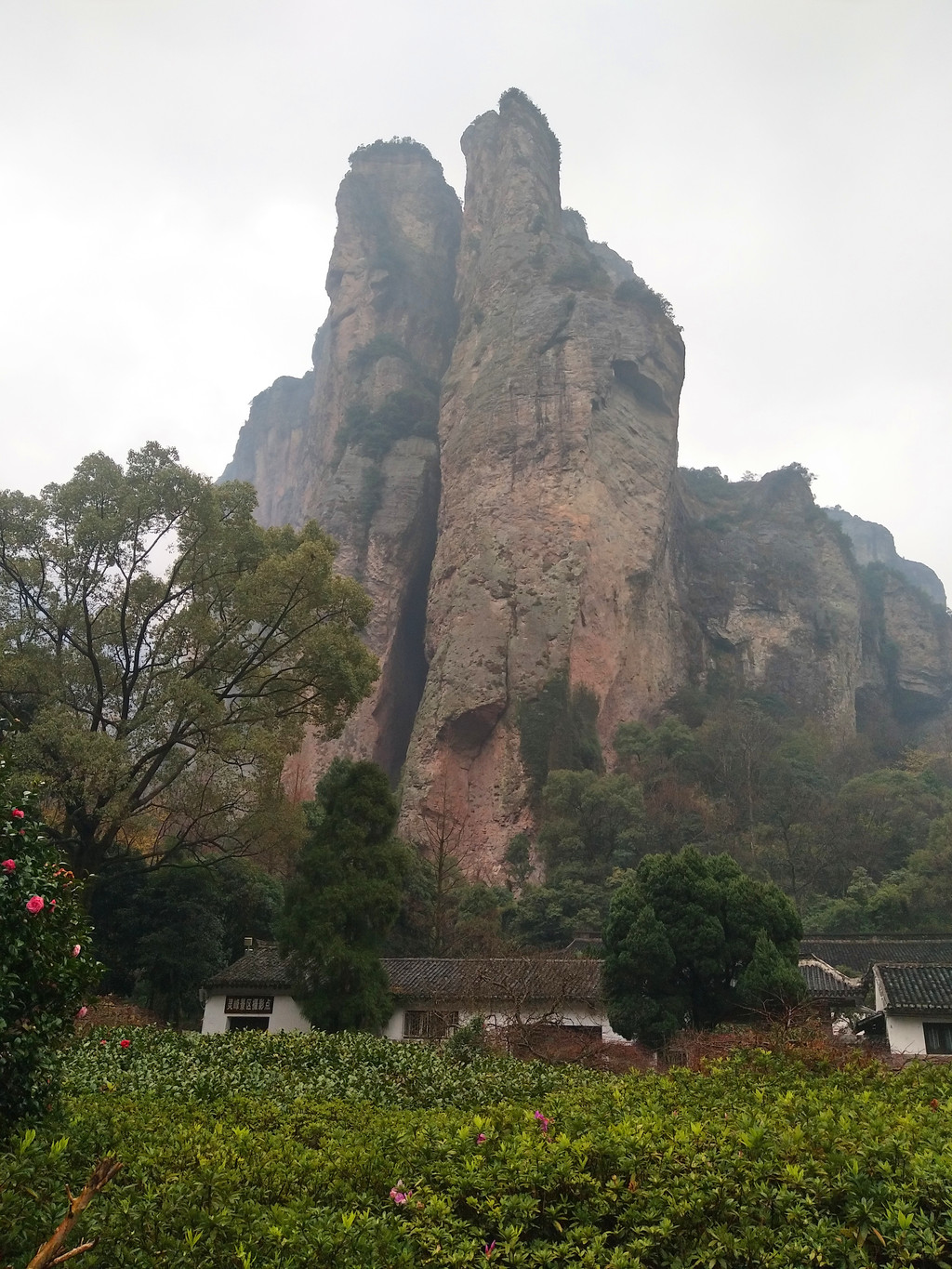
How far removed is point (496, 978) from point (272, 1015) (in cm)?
513

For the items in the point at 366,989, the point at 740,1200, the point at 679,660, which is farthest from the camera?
the point at 679,660

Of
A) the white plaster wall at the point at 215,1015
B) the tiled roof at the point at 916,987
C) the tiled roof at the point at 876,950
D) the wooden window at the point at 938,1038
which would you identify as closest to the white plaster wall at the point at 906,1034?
the wooden window at the point at 938,1038

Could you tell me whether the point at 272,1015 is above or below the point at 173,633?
below

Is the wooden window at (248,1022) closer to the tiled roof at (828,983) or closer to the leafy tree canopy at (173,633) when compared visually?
the leafy tree canopy at (173,633)

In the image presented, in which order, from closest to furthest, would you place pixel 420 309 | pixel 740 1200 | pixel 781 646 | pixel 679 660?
pixel 740 1200 < pixel 679 660 < pixel 781 646 < pixel 420 309

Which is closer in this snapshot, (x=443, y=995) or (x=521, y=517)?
(x=443, y=995)

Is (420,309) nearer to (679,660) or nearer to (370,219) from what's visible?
(370,219)

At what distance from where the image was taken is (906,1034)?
1694 cm

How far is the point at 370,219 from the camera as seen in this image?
197 feet

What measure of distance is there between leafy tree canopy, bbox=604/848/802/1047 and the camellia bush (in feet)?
40.9

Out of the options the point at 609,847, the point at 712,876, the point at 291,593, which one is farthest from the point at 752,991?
the point at 609,847

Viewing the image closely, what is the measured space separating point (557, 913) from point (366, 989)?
1225 cm

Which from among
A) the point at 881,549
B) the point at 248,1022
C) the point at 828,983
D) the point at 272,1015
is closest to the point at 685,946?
the point at 828,983

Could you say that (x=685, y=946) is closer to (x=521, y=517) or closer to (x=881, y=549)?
(x=521, y=517)
